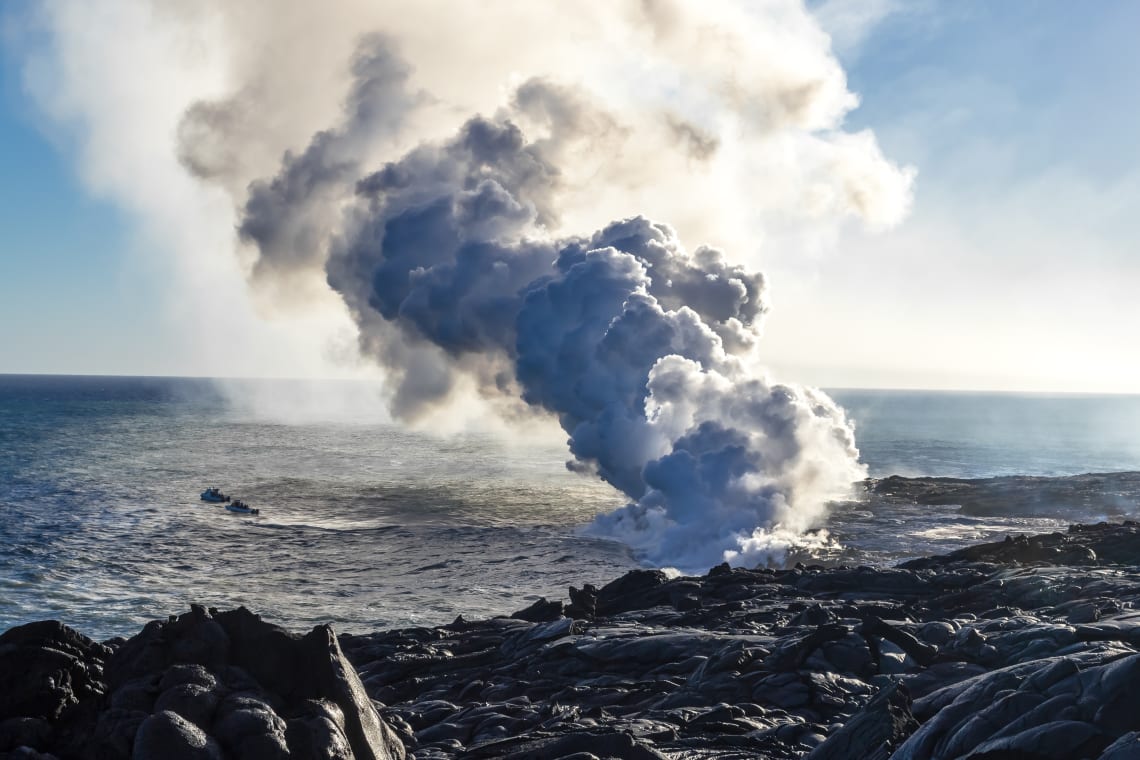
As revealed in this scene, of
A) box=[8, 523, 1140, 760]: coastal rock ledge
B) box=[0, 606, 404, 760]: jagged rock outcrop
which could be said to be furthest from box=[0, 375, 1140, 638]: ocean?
box=[0, 606, 404, 760]: jagged rock outcrop

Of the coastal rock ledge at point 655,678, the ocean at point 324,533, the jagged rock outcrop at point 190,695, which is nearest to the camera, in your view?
the jagged rock outcrop at point 190,695

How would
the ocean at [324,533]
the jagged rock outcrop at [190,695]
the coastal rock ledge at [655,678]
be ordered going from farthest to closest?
the ocean at [324,533] < the coastal rock ledge at [655,678] < the jagged rock outcrop at [190,695]

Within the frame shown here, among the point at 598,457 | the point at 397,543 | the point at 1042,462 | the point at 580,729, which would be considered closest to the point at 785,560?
the point at 598,457

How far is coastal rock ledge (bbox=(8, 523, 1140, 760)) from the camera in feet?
44.6

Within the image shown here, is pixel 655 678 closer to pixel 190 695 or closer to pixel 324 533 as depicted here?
pixel 190 695

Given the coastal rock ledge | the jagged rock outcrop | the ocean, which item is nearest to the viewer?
the jagged rock outcrop

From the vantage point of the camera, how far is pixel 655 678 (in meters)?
25.5

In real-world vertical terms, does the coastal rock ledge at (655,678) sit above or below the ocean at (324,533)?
above

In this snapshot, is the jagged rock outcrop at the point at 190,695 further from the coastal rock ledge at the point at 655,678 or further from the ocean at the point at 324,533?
the ocean at the point at 324,533

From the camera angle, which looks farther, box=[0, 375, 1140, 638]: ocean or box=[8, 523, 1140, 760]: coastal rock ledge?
box=[0, 375, 1140, 638]: ocean

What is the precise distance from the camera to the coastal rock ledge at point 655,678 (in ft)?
44.6

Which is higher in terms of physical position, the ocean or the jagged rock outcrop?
the jagged rock outcrop

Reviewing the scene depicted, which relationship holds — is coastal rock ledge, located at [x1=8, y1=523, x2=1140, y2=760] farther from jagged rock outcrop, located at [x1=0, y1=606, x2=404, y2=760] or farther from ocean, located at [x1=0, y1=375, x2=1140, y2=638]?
ocean, located at [x1=0, y1=375, x2=1140, y2=638]

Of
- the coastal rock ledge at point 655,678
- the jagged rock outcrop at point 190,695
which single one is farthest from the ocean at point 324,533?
the jagged rock outcrop at point 190,695
